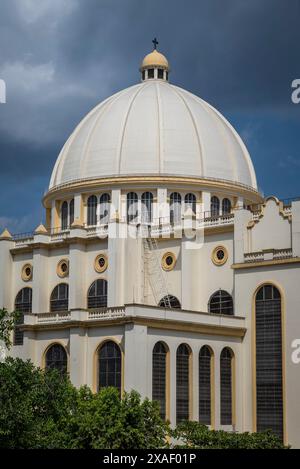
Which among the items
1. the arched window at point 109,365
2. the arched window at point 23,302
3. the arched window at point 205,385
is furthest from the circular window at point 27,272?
the arched window at point 205,385

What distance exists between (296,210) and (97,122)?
67.3 feet

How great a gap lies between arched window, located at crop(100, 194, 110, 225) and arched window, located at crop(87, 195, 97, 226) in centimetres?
52

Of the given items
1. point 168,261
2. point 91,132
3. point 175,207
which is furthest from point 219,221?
point 91,132

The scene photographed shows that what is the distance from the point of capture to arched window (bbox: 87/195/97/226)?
68.2 m

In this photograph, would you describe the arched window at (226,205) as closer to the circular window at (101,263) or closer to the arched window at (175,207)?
the arched window at (175,207)

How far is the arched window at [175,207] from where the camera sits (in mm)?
66738

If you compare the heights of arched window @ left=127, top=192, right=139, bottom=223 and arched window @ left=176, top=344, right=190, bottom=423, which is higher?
arched window @ left=127, top=192, right=139, bottom=223

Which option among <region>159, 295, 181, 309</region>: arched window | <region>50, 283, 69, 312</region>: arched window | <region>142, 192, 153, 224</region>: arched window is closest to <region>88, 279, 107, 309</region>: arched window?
<region>50, 283, 69, 312</region>: arched window

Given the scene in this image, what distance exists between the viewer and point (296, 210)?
55219mm

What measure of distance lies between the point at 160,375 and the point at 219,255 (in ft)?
31.1

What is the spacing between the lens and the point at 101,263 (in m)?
63.1

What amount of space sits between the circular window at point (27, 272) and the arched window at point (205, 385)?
1602cm

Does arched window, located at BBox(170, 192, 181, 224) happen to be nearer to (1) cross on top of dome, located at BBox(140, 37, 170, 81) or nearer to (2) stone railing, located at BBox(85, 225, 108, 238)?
(2) stone railing, located at BBox(85, 225, 108, 238)

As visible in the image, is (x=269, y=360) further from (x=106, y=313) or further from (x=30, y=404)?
(x=30, y=404)
